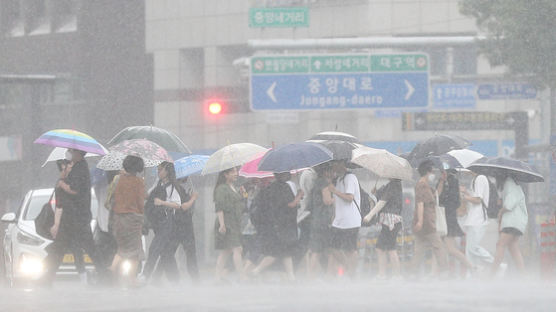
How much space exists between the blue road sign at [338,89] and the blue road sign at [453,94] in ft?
24.5

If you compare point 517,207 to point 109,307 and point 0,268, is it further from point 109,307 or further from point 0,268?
point 0,268

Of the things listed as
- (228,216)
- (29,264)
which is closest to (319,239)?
(228,216)

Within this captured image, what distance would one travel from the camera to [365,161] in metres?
15.4

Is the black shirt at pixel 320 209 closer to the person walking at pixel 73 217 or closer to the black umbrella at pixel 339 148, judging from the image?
the black umbrella at pixel 339 148

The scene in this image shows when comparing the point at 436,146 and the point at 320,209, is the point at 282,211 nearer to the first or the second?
the point at 320,209

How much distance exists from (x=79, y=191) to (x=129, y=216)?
0.79m

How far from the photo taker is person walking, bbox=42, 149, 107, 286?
13891 millimetres

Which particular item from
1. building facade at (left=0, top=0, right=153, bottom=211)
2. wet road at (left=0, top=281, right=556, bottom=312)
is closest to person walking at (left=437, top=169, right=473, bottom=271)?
wet road at (left=0, top=281, right=556, bottom=312)

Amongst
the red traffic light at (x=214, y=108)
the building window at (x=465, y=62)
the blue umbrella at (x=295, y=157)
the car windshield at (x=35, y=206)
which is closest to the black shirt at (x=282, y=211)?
the blue umbrella at (x=295, y=157)

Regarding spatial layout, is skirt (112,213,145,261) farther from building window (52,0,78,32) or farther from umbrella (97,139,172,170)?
building window (52,0,78,32)

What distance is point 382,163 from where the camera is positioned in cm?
1540

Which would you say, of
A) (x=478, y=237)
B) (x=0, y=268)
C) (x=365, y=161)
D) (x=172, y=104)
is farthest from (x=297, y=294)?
(x=172, y=104)

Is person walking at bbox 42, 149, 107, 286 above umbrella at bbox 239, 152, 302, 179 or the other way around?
the other way around

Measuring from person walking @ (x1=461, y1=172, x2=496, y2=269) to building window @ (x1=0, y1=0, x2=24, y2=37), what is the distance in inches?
1451
